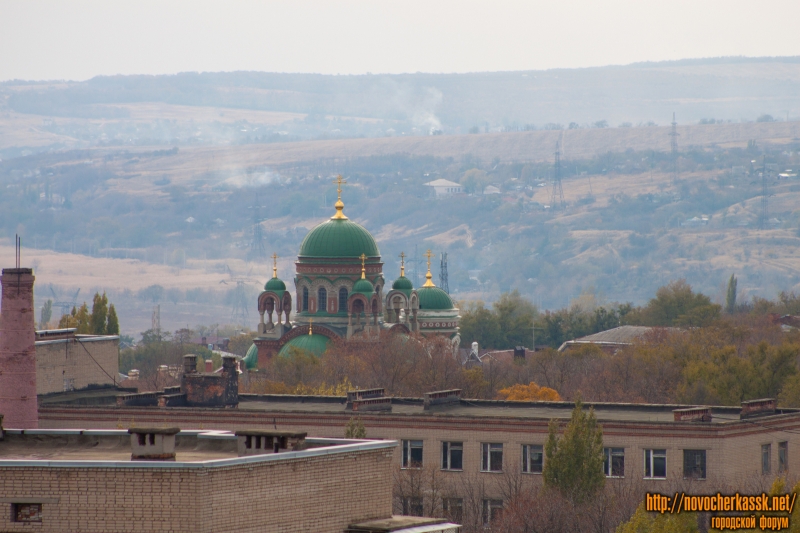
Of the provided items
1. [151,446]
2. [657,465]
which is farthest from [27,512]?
[657,465]

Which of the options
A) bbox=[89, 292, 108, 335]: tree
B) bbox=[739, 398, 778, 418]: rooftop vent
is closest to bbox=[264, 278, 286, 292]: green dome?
bbox=[89, 292, 108, 335]: tree

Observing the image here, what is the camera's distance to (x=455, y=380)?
91.1 metres

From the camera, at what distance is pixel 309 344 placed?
345ft

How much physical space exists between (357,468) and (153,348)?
120 m

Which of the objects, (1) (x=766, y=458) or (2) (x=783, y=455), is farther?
(2) (x=783, y=455)

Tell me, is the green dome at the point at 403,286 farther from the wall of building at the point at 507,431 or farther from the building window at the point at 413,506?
the building window at the point at 413,506

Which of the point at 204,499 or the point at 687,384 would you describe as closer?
the point at 204,499

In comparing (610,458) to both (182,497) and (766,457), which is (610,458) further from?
(182,497)

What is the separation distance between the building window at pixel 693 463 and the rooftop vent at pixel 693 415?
1724 millimetres

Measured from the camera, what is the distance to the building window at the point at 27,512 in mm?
31500

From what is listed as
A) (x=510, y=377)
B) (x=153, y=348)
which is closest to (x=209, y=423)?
(x=510, y=377)

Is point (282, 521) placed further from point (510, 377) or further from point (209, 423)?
point (510, 377)

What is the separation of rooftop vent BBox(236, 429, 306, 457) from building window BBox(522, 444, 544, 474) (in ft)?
80.1

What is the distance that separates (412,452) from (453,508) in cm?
409
